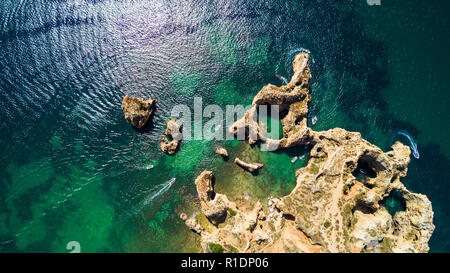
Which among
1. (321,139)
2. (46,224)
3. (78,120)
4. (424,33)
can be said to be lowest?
(46,224)

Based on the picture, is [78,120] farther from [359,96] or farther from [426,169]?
→ [426,169]

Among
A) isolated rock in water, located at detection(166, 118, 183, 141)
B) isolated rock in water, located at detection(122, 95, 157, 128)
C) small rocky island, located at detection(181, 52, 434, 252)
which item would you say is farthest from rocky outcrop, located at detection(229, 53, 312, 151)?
isolated rock in water, located at detection(122, 95, 157, 128)

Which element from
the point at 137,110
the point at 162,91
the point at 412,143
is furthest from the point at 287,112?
the point at 137,110

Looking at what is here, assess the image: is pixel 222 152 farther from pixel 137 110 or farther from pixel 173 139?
pixel 137 110

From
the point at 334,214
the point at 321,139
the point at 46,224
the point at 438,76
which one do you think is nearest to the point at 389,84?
the point at 438,76

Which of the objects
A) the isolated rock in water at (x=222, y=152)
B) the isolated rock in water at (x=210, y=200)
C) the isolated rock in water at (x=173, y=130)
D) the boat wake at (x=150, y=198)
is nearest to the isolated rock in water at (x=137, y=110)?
the isolated rock in water at (x=173, y=130)

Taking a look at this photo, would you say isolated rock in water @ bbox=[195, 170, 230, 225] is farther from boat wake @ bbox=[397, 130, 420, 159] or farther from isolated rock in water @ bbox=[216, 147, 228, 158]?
boat wake @ bbox=[397, 130, 420, 159]
